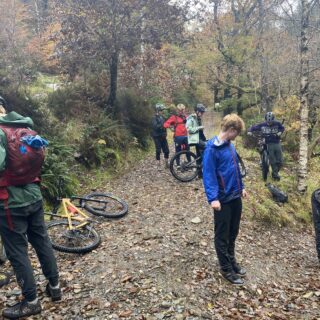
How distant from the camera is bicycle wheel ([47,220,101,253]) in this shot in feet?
19.5

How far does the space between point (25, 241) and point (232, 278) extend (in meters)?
3.09

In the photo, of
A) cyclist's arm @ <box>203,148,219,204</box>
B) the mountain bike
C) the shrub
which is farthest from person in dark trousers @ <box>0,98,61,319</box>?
the mountain bike

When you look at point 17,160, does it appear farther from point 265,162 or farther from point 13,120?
point 265,162

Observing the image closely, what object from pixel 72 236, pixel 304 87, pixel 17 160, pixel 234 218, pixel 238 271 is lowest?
pixel 238 271

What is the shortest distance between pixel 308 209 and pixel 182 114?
4621mm

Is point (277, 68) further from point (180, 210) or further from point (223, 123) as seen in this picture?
point (223, 123)

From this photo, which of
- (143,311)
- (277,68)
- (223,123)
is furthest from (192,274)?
(277,68)

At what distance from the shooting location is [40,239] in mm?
4223

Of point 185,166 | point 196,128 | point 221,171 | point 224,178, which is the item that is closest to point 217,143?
point 221,171

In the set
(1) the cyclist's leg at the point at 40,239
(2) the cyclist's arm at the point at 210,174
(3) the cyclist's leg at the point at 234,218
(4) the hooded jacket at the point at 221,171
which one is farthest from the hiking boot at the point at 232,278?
(1) the cyclist's leg at the point at 40,239

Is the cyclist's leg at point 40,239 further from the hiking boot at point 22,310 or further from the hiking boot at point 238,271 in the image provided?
the hiking boot at point 238,271

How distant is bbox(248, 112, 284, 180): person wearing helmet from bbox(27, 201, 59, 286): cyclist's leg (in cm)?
755

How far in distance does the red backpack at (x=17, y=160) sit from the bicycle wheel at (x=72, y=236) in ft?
7.33

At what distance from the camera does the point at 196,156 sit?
32.3ft
